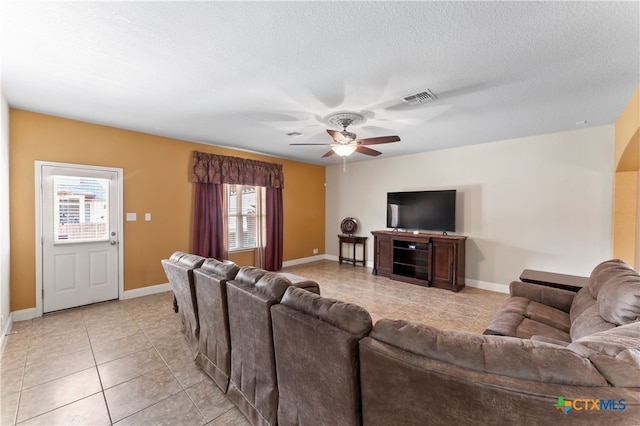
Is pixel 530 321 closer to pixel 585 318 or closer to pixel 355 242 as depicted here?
pixel 585 318

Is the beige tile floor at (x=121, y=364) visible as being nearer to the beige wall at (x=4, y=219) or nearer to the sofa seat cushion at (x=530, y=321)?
the beige wall at (x=4, y=219)

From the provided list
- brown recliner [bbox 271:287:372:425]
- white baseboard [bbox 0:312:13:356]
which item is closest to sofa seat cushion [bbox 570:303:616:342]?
brown recliner [bbox 271:287:372:425]

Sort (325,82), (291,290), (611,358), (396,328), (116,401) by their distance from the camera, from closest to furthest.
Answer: (611,358) → (396,328) → (291,290) → (116,401) → (325,82)

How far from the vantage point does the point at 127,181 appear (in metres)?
4.06

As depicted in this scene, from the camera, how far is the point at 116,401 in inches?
77.4

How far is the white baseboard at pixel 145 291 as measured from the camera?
4.07 metres

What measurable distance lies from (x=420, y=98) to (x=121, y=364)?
154 inches

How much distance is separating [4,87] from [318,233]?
5.77 meters

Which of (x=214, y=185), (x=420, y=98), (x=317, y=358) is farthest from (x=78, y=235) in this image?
(x=420, y=98)

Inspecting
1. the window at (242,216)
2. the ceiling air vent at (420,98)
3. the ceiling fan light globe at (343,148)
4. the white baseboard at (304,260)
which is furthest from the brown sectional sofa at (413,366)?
the white baseboard at (304,260)

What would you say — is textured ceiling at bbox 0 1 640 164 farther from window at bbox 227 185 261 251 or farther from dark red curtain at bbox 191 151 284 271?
window at bbox 227 185 261 251

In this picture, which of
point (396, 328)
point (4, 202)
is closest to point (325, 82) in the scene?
point (396, 328)

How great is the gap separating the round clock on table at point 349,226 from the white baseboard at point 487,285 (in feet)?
8.60

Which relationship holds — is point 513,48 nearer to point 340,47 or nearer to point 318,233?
point 340,47
